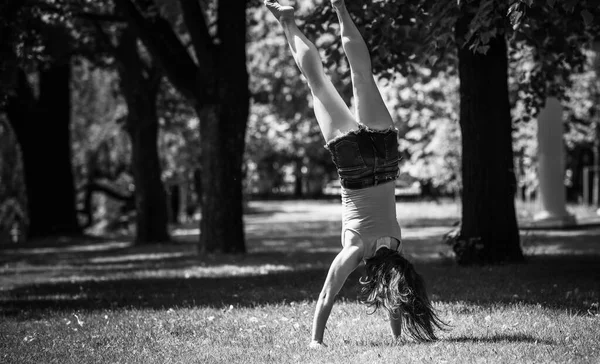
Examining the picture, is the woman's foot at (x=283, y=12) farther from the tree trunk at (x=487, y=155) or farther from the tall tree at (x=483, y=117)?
the tree trunk at (x=487, y=155)

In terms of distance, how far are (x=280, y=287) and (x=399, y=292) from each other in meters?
4.30

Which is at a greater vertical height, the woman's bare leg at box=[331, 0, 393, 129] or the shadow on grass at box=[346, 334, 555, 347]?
the woman's bare leg at box=[331, 0, 393, 129]

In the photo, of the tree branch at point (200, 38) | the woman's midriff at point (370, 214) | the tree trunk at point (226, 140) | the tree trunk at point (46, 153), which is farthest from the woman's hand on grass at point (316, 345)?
the tree trunk at point (46, 153)

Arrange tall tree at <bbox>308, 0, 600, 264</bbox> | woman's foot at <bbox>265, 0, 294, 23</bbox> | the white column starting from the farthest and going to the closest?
the white column, tall tree at <bbox>308, 0, 600, 264</bbox>, woman's foot at <bbox>265, 0, 294, 23</bbox>

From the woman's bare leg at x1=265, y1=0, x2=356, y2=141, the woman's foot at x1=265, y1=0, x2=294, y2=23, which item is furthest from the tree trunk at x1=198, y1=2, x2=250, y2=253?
the woman's bare leg at x1=265, y1=0, x2=356, y2=141

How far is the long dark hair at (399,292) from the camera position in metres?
5.64

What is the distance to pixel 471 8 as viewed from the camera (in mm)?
9422

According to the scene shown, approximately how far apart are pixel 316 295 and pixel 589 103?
2900 centimetres

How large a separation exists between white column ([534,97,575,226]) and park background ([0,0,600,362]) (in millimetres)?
124

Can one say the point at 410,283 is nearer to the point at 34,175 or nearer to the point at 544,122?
the point at 544,122

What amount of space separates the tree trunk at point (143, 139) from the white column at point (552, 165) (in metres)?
9.68

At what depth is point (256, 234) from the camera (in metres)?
24.6

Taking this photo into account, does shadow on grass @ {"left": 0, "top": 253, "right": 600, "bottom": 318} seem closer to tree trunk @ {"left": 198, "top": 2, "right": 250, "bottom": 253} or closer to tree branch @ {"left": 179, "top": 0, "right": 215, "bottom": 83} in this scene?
tree trunk @ {"left": 198, "top": 2, "right": 250, "bottom": 253}

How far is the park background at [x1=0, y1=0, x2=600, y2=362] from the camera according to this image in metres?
6.36
